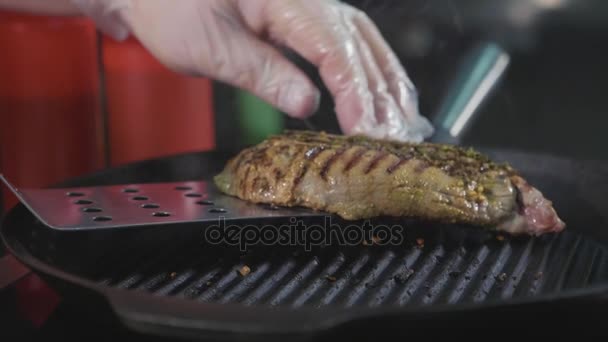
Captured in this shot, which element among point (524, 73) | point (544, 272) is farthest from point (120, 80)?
point (544, 272)

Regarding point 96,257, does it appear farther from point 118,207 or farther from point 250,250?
point 250,250

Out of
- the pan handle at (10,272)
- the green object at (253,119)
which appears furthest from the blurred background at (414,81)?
the pan handle at (10,272)

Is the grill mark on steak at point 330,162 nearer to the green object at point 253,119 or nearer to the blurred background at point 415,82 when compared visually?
the blurred background at point 415,82

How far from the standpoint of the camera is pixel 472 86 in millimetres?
2512

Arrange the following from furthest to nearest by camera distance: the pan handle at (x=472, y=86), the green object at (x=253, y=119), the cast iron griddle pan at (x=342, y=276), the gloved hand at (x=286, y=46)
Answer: the green object at (x=253, y=119)
the pan handle at (x=472, y=86)
the gloved hand at (x=286, y=46)
the cast iron griddle pan at (x=342, y=276)

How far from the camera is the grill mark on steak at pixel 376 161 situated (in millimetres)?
1509

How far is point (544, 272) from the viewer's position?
4.56ft

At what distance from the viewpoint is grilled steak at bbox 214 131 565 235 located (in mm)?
1485

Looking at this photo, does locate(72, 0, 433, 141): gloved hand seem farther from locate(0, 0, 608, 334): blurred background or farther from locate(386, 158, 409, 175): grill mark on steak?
locate(386, 158, 409, 175): grill mark on steak

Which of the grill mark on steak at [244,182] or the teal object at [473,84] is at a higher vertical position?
the grill mark on steak at [244,182]

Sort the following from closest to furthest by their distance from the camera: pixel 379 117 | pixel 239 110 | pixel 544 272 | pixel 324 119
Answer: pixel 544 272 → pixel 379 117 → pixel 324 119 → pixel 239 110

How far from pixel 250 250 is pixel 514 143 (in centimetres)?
139

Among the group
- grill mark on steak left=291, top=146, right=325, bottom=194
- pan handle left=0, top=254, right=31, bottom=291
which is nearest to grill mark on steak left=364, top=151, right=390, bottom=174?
grill mark on steak left=291, top=146, right=325, bottom=194

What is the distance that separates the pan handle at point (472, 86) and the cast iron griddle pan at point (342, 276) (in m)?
0.59
